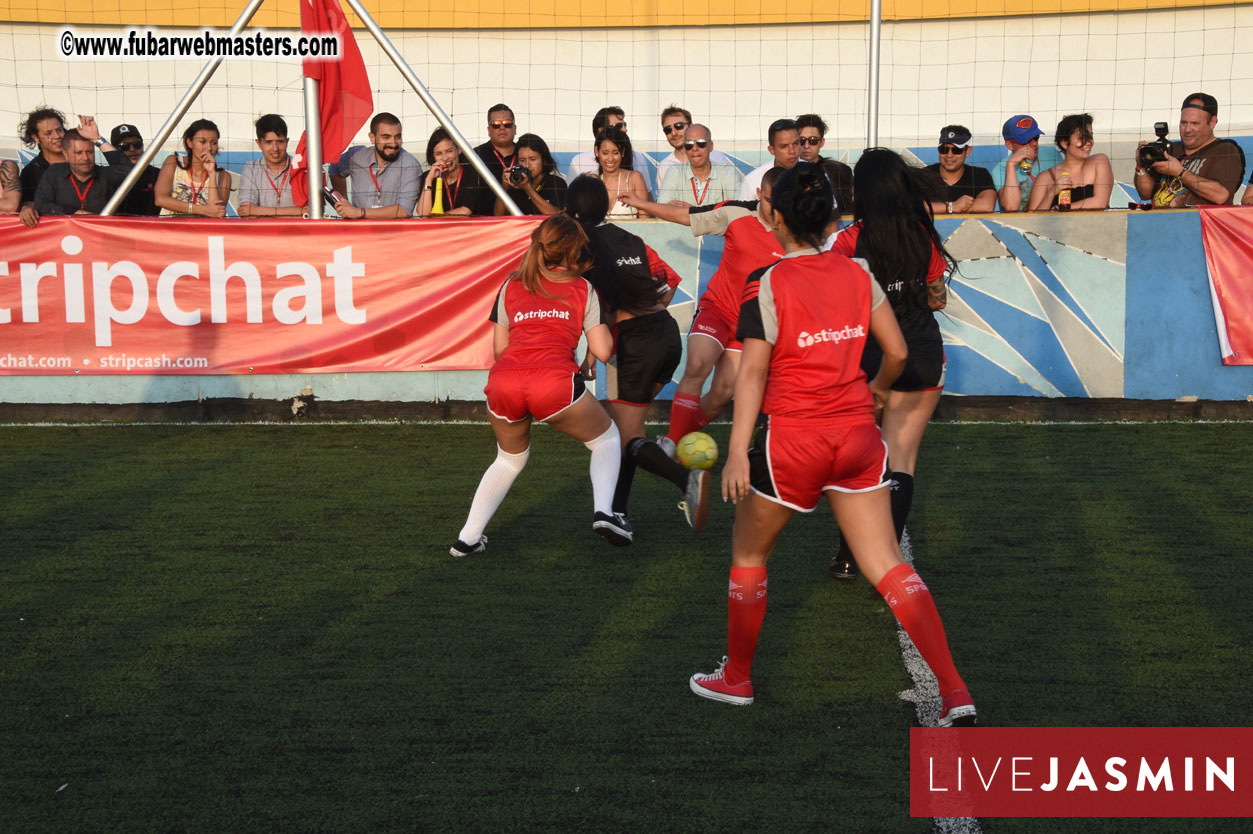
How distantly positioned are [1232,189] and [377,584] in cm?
801

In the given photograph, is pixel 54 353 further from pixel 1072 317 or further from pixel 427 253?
pixel 1072 317

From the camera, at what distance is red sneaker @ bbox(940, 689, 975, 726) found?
400cm

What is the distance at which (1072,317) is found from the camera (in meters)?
10.2

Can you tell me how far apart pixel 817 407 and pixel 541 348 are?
7.67 ft

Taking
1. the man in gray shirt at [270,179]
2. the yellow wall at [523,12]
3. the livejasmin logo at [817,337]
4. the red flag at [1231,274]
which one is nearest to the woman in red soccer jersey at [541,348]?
the livejasmin logo at [817,337]

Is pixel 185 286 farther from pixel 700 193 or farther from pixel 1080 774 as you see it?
pixel 1080 774

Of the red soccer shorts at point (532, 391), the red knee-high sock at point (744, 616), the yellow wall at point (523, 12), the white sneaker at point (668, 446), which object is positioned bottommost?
the red knee-high sock at point (744, 616)

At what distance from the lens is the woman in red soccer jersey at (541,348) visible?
6.03m

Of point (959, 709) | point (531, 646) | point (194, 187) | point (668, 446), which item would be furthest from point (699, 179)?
point (959, 709)

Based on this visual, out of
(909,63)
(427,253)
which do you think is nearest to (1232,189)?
(427,253)

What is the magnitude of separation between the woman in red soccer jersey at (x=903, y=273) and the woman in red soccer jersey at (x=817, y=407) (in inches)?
29.7

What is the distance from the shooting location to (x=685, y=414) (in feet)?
23.2

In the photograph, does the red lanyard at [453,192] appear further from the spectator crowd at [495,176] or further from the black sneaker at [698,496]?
the black sneaker at [698,496]

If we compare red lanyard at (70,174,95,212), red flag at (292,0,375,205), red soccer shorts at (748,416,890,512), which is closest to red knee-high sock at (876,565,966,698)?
red soccer shorts at (748,416,890,512)
